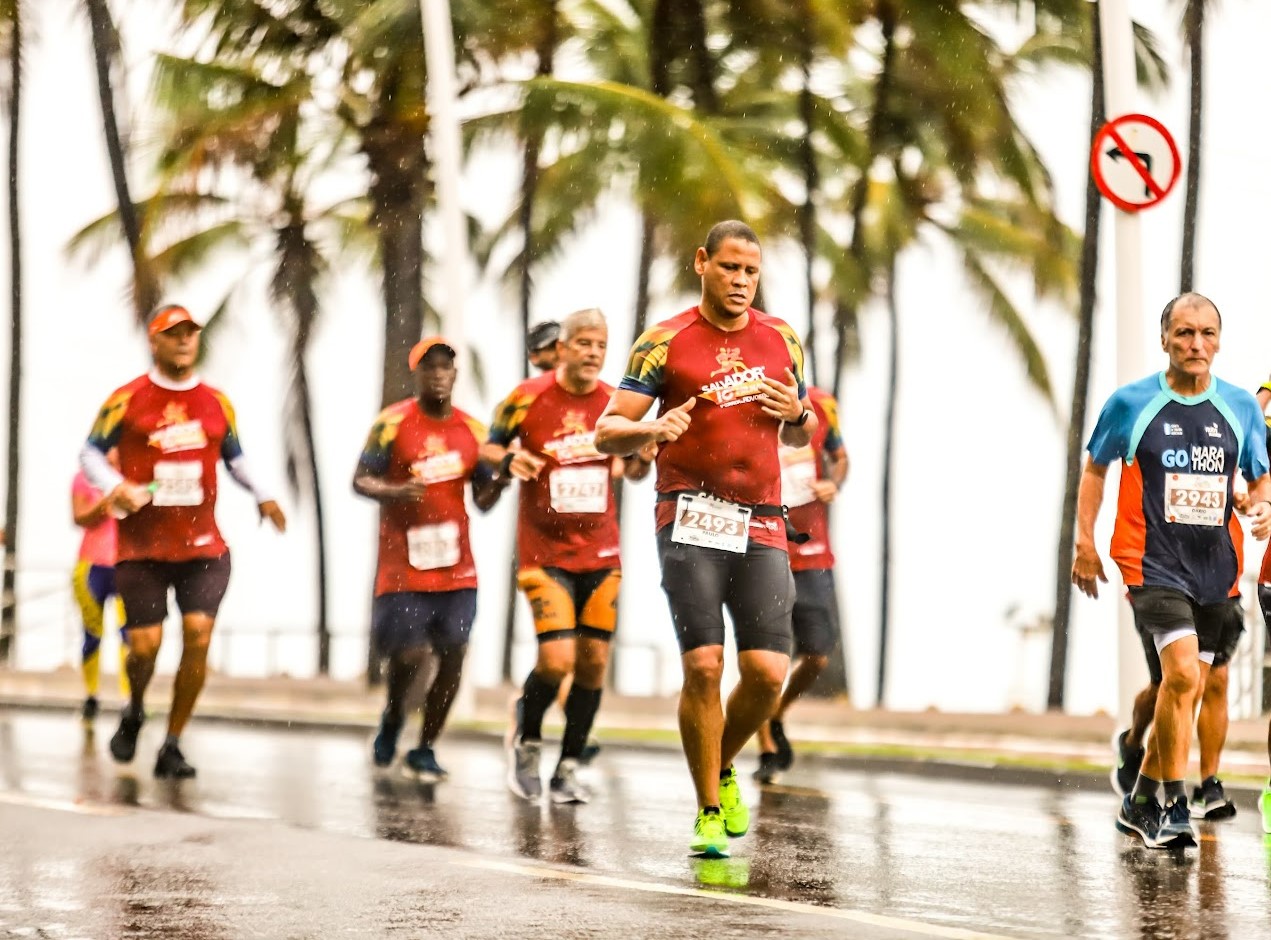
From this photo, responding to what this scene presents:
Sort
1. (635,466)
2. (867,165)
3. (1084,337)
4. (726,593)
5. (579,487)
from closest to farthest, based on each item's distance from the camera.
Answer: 1. (726,593)
2. (635,466)
3. (579,487)
4. (1084,337)
5. (867,165)

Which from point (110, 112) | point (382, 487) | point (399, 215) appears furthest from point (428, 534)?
point (110, 112)

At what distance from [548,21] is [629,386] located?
21504 millimetres

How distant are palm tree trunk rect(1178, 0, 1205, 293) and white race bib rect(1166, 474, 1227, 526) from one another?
18287 millimetres

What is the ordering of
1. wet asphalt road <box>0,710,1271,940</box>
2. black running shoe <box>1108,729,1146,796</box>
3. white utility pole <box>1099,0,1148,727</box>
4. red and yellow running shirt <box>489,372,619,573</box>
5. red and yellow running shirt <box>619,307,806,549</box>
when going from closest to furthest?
wet asphalt road <box>0,710,1271,940</box> → red and yellow running shirt <box>619,307,806,549</box> → black running shoe <box>1108,729,1146,796</box> → red and yellow running shirt <box>489,372,619,573</box> → white utility pole <box>1099,0,1148,727</box>

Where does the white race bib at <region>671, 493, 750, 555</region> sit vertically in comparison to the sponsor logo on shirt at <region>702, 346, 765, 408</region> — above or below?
below

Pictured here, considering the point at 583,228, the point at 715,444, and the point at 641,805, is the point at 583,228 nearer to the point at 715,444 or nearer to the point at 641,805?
the point at 641,805

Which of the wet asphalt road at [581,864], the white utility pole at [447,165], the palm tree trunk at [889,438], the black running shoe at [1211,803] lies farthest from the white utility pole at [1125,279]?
the palm tree trunk at [889,438]

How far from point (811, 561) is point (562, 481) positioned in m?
2.11

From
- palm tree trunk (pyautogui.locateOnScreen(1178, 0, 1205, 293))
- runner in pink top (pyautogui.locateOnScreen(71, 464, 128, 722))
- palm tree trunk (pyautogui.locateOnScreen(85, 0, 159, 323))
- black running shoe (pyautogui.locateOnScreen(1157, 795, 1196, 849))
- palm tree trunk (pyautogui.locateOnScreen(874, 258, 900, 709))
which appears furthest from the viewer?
palm tree trunk (pyautogui.locateOnScreen(874, 258, 900, 709))

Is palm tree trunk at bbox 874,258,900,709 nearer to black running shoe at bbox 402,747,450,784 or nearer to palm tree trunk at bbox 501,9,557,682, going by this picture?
palm tree trunk at bbox 501,9,557,682

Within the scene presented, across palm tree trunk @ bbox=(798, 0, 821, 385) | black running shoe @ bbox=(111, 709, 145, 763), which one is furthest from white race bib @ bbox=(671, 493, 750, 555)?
palm tree trunk @ bbox=(798, 0, 821, 385)

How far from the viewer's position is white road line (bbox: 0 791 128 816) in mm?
9446

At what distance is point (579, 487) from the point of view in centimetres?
1048

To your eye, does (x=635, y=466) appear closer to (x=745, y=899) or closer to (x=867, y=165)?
(x=745, y=899)
